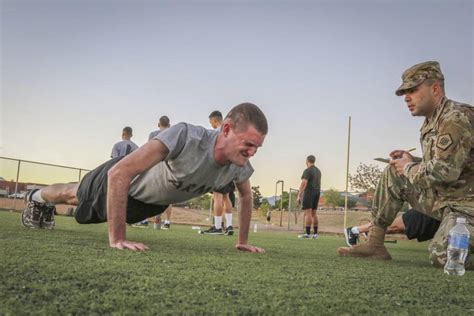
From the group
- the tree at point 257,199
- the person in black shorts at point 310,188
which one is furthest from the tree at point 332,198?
the person in black shorts at point 310,188

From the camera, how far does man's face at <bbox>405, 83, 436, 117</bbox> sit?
3697mm

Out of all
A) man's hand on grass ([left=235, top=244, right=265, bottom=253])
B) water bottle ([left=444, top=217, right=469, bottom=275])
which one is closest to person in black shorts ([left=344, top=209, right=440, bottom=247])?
water bottle ([left=444, top=217, right=469, bottom=275])

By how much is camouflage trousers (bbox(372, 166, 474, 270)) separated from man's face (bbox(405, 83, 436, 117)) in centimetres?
63

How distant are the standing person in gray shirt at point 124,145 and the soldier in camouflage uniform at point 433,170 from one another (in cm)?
629

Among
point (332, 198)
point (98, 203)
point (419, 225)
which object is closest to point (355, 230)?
point (419, 225)

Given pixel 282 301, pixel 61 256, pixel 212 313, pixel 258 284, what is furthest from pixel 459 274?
pixel 61 256

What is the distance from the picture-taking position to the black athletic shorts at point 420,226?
4.66 meters

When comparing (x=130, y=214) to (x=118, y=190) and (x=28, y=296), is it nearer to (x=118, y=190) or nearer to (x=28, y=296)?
(x=118, y=190)

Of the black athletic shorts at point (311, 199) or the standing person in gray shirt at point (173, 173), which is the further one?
the black athletic shorts at point (311, 199)

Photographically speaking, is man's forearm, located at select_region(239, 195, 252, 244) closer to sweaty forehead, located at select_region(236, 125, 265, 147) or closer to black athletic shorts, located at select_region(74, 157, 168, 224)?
black athletic shorts, located at select_region(74, 157, 168, 224)

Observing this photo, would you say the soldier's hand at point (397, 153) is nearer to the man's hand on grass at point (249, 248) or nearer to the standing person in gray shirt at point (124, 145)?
the man's hand on grass at point (249, 248)

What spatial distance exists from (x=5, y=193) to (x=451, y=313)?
18.1 metres

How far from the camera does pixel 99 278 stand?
195 centimetres

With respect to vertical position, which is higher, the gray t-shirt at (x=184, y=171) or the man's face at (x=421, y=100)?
the man's face at (x=421, y=100)
